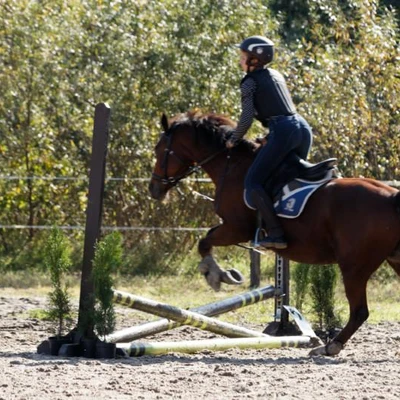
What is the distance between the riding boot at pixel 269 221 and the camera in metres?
8.90

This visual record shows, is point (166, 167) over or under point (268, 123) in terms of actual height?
under

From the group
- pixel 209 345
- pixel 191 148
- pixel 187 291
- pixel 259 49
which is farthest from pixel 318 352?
pixel 187 291

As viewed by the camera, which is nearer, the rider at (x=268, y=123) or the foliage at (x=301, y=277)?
the rider at (x=268, y=123)

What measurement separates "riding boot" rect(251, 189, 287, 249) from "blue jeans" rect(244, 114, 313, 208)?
0.09 m

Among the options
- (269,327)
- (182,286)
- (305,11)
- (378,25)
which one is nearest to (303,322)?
(269,327)

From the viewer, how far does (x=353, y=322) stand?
347 inches

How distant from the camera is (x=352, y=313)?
29.0ft

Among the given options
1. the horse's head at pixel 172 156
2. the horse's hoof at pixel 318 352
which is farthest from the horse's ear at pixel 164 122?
the horse's hoof at pixel 318 352

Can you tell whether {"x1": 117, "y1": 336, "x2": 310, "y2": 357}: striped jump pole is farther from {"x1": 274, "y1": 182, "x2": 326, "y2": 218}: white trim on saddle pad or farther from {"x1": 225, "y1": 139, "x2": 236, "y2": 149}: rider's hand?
{"x1": 225, "y1": 139, "x2": 236, "y2": 149}: rider's hand

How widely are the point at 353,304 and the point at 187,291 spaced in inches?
237

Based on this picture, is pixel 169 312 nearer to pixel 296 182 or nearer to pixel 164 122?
pixel 296 182

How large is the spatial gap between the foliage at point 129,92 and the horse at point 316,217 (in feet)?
Answer: 23.0

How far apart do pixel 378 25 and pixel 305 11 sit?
A: 6.64 metres

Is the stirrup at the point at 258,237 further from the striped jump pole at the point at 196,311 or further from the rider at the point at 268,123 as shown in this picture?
the striped jump pole at the point at 196,311
